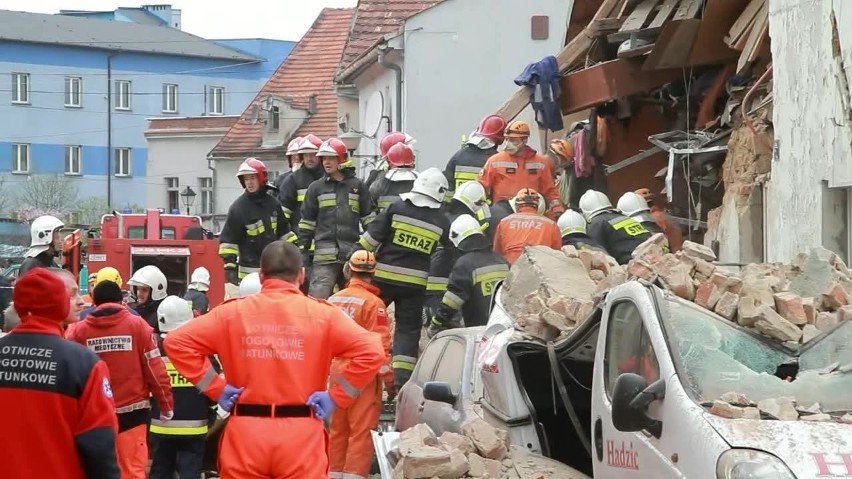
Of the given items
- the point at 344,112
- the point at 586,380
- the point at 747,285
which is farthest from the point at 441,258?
the point at 344,112

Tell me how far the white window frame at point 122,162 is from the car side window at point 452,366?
59.2 metres

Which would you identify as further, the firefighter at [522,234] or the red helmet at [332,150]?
the red helmet at [332,150]

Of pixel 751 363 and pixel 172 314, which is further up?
pixel 751 363

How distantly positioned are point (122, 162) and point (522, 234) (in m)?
57.4

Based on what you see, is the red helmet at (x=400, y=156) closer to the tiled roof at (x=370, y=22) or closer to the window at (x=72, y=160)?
the tiled roof at (x=370, y=22)

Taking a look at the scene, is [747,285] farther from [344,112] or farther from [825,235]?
[344,112]

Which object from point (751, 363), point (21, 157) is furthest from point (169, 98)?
point (751, 363)

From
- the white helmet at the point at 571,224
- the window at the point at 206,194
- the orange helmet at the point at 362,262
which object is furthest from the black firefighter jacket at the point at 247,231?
the window at the point at 206,194

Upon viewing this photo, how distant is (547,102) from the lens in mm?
17891

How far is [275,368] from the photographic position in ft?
23.3

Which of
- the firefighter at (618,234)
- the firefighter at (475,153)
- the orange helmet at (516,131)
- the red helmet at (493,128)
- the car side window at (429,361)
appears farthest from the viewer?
the red helmet at (493,128)

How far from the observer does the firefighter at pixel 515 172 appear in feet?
48.4

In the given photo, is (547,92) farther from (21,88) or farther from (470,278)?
(21,88)

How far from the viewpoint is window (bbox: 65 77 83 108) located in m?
64.9
